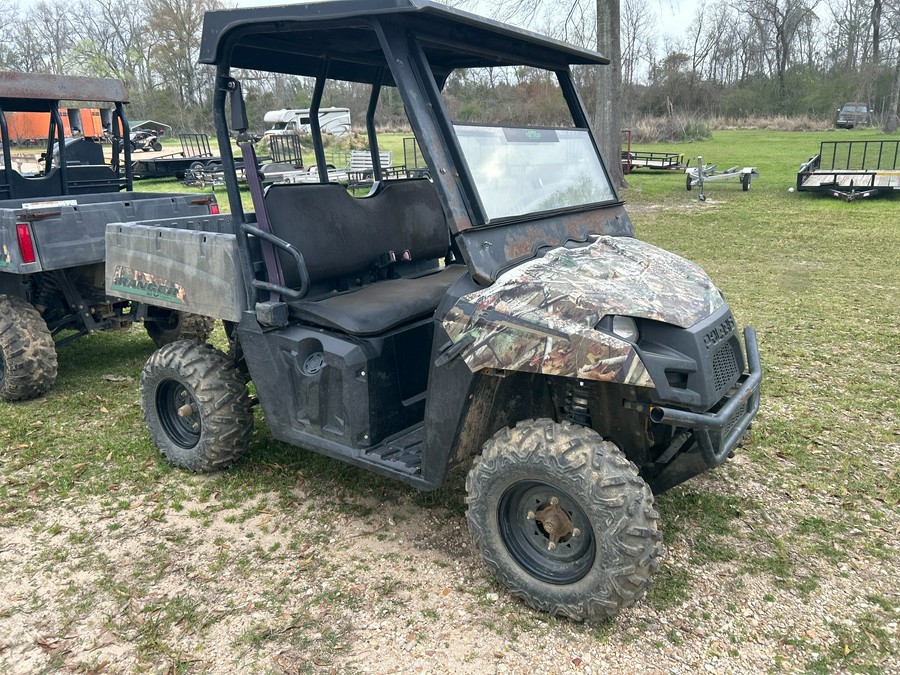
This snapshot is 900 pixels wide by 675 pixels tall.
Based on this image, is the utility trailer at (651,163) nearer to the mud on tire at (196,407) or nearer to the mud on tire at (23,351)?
the mud on tire at (23,351)

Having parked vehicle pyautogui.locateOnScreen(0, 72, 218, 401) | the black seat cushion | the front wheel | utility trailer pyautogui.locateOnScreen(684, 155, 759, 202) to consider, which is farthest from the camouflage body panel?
utility trailer pyautogui.locateOnScreen(684, 155, 759, 202)

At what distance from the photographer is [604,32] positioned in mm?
16453

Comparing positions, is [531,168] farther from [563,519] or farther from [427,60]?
[563,519]

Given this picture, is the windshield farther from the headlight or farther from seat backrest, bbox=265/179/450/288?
seat backrest, bbox=265/179/450/288

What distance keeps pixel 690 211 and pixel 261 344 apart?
13445 millimetres

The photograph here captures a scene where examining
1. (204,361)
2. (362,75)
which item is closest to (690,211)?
(362,75)

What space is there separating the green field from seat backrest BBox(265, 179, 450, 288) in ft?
4.08

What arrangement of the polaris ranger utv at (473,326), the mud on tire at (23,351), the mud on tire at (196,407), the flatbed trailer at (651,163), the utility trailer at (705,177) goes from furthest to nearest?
the flatbed trailer at (651,163) → the utility trailer at (705,177) → the mud on tire at (23,351) → the mud on tire at (196,407) → the polaris ranger utv at (473,326)

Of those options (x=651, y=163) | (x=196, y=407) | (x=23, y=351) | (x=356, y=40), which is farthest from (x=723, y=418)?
(x=651, y=163)

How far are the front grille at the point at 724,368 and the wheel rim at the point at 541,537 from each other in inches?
28.4

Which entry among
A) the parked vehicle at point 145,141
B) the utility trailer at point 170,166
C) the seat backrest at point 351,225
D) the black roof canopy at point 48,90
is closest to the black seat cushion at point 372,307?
the seat backrest at point 351,225

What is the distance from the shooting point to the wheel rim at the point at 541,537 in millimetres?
2787

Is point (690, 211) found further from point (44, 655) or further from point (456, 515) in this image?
point (44, 655)

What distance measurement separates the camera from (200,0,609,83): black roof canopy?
2.81 meters
